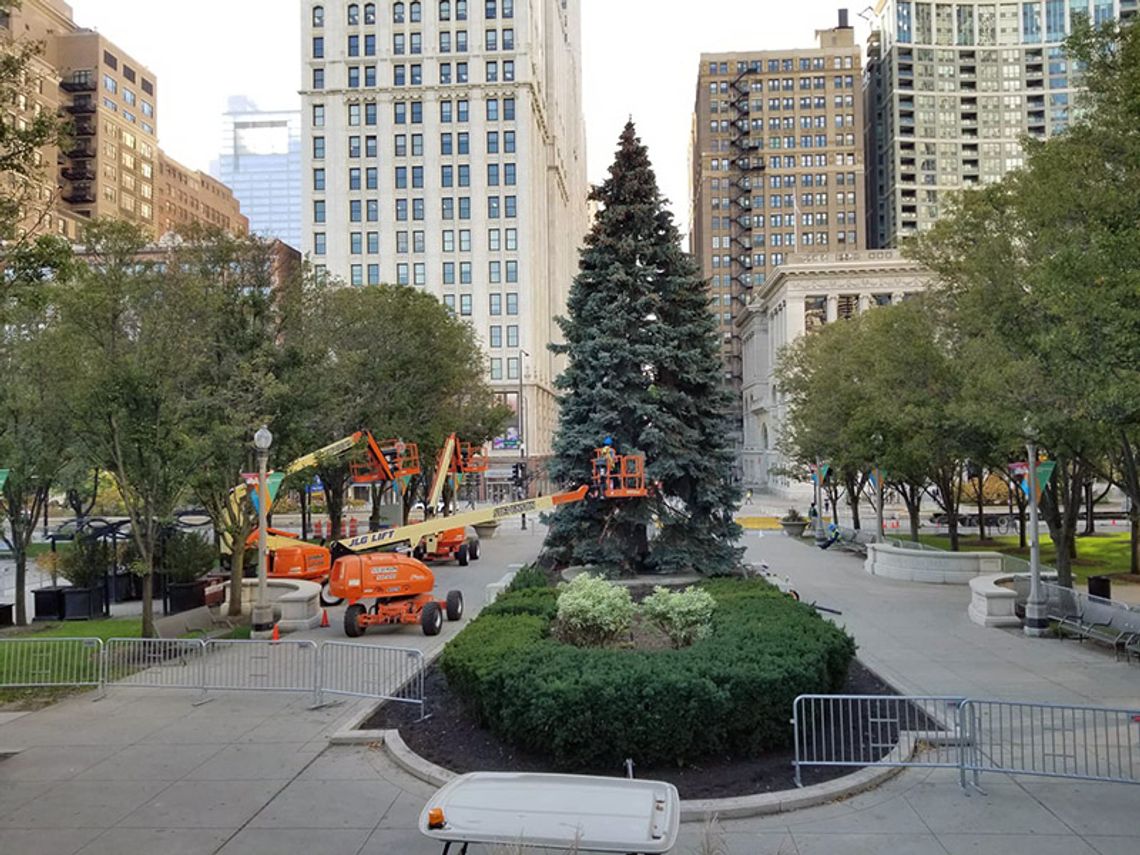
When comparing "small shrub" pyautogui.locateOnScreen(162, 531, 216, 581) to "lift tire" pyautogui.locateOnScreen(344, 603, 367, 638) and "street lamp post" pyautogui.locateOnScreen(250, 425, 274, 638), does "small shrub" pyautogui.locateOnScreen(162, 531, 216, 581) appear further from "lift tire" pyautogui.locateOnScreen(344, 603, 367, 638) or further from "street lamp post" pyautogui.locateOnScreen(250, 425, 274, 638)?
"lift tire" pyautogui.locateOnScreen(344, 603, 367, 638)

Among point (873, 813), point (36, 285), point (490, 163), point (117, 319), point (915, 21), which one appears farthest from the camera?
point (915, 21)

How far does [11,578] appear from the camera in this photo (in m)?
32.9

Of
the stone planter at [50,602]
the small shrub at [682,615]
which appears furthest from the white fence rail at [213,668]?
the stone planter at [50,602]

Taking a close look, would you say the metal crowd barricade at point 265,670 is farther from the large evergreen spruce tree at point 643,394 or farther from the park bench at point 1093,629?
the park bench at point 1093,629

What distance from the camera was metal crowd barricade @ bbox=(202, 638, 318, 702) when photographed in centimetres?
1299

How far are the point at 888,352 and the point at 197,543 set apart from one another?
19797 mm

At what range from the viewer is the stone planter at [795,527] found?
149 feet

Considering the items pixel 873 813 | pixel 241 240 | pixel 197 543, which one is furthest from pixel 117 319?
pixel 873 813

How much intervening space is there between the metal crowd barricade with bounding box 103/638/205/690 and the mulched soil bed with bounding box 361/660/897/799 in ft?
13.0

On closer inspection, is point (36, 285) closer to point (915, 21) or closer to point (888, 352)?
point (888, 352)

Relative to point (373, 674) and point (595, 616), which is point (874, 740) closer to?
point (595, 616)

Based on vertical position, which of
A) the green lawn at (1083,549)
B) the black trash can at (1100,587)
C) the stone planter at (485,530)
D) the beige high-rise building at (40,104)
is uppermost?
the beige high-rise building at (40,104)

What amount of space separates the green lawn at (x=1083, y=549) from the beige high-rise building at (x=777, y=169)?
88797 millimetres

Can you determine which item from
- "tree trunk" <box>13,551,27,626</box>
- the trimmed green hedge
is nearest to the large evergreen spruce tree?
the trimmed green hedge
